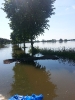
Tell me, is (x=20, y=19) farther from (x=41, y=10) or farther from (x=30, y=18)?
(x=41, y=10)

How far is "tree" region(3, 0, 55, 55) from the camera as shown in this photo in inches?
1136

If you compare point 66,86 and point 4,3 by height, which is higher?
point 4,3

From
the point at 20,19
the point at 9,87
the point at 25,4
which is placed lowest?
the point at 9,87

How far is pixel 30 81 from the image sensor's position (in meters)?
12.2

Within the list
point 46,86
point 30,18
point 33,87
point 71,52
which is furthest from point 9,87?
point 30,18

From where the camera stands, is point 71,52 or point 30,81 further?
point 71,52

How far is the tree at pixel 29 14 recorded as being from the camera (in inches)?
1136

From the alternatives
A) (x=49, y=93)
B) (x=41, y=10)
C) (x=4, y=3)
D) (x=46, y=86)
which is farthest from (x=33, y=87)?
(x=4, y=3)

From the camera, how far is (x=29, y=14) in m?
29.4

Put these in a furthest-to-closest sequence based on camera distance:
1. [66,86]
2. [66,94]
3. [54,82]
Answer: [54,82]
[66,86]
[66,94]

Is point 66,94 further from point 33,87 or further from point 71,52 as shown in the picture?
point 71,52

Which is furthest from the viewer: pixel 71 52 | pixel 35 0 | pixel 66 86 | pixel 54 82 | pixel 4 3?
pixel 4 3

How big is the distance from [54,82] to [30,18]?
66.1 feet

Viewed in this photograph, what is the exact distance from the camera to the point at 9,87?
10812 millimetres
